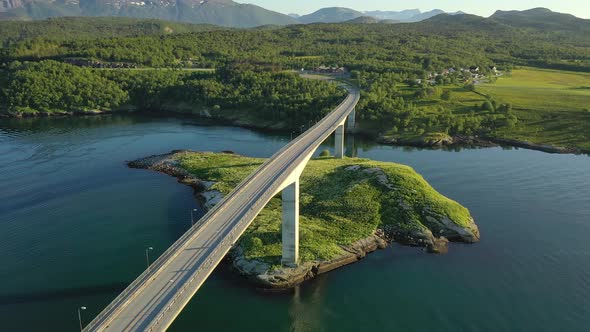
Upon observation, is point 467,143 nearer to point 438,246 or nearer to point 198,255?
point 438,246

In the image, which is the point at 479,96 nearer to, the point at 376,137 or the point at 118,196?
the point at 376,137

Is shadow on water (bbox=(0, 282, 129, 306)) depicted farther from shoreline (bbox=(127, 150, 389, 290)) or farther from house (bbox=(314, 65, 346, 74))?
house (bbox=(314, 65, 346, 74))

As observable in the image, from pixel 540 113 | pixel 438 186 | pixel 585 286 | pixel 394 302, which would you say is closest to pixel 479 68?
pixel 540 113

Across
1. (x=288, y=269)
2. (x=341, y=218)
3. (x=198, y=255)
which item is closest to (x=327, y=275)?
(x=288, y=269)

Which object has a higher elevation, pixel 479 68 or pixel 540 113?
pixel 479 68

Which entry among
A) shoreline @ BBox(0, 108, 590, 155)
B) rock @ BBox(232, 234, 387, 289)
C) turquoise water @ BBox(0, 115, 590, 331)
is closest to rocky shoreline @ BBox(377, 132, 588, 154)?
shoreline @ BBox(0, 108, 590, 155)
